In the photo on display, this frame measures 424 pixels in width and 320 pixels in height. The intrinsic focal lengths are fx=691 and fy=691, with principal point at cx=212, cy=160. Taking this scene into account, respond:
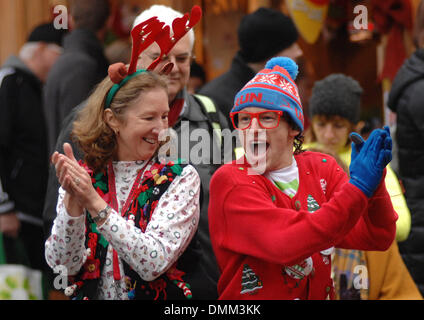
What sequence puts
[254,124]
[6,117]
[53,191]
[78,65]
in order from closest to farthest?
1. [254,124]
2. [53,191]
3. [78,65]
4. [6,117]

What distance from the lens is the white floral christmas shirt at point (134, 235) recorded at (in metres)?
2.35

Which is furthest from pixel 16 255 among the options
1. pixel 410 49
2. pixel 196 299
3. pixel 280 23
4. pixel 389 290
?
pixel 410 49

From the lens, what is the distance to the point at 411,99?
3832 millimetres

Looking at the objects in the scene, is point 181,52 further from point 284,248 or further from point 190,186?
point 284,248

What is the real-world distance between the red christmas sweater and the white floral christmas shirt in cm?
18

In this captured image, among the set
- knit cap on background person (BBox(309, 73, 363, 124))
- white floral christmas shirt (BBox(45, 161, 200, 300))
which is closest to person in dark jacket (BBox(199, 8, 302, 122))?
knit cap on background person (BBox(309, 73, 363, 124))

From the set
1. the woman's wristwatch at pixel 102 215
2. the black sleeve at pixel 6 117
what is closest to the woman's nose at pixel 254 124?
the woman's wristwatch at pixel 102 215

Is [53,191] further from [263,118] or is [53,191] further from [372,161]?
[372,161]

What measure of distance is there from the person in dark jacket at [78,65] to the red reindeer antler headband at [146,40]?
1218 mm

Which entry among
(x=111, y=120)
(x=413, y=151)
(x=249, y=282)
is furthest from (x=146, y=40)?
(x=413, y=151)

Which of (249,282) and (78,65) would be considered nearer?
(249,282)

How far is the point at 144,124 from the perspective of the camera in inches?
101

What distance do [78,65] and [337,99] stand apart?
155 centimetres
